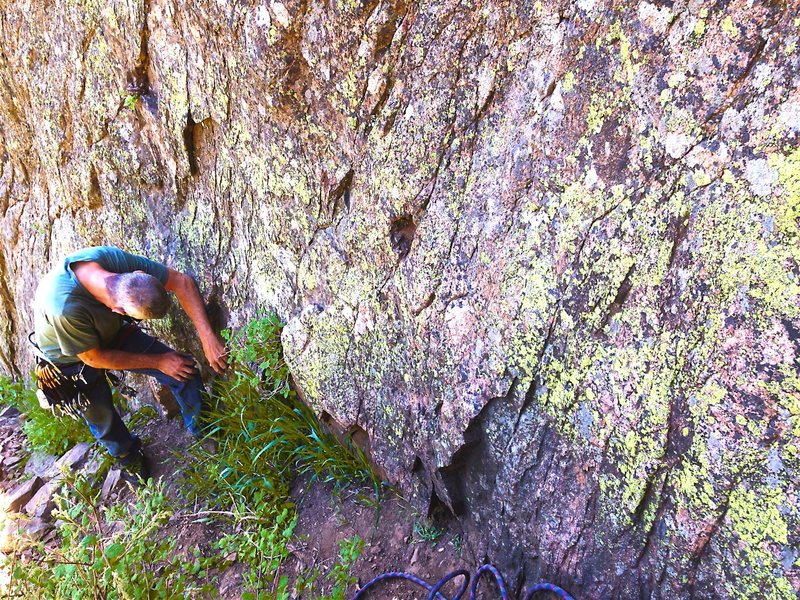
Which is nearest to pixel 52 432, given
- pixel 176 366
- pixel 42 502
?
pixel 42 502

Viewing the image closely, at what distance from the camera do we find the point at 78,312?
145 inches

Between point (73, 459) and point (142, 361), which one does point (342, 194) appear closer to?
point (142, 361)

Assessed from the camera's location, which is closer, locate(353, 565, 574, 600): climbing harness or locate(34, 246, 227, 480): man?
locate(353, 565, 574, 600): climbing harness

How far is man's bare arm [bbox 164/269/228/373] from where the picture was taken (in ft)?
13.4

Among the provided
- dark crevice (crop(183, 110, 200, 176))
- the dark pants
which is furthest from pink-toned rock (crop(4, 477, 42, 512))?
dark crevice (crop(183, 110, 200, 176))

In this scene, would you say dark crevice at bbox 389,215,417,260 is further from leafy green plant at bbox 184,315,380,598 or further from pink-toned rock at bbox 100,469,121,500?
pink-toned rock at bbox 100,469,121,500

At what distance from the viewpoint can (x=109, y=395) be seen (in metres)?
4.49

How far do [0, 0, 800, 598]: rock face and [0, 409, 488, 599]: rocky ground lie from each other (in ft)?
0.75

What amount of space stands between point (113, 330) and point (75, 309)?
41cm

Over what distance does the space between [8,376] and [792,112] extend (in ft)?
25.8

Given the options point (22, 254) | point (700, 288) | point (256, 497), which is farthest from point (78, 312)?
point (700, 288)

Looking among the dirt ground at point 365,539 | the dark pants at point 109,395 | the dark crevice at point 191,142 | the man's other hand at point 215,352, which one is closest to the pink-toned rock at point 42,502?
the dark pants at point 109,395

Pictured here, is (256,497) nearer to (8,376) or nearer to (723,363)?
(723,363)

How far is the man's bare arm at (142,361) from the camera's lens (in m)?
4.00
